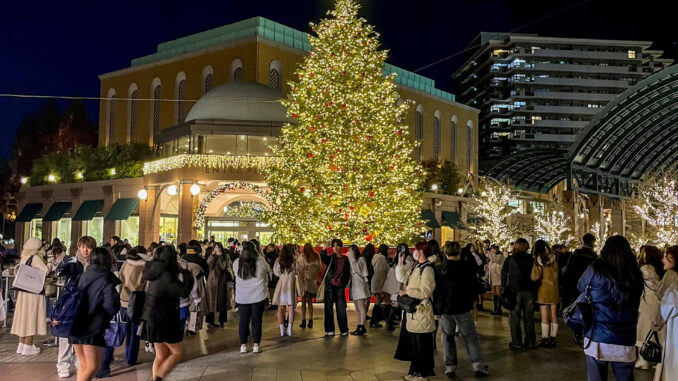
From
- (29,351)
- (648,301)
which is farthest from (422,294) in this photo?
(29,351)

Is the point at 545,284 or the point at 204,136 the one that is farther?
the point at 204,136

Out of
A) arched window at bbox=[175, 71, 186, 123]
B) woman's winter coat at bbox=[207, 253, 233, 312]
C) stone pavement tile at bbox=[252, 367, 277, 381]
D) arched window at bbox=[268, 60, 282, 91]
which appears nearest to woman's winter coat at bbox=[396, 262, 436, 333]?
stone pavement tile at bbox=[252, 367, 277, 381]

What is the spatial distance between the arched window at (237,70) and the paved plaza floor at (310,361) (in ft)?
102

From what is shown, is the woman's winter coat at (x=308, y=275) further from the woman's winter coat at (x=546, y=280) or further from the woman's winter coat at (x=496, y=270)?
the woman's winter coat at (x=496, y=270)

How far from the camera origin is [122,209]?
3772 centimetres

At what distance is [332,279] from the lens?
517 inches

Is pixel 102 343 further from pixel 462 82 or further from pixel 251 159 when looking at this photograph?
pixel 462 82

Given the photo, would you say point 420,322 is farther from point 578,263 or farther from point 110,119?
point 110,119

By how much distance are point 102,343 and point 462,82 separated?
117 m

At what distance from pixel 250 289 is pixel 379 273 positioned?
13.6 feet

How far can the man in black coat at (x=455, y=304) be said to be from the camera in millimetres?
9148

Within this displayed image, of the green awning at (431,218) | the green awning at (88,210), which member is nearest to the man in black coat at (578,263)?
the green awning at (431,218)

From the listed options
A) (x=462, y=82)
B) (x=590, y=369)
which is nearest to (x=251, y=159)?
(x=590, y=369)

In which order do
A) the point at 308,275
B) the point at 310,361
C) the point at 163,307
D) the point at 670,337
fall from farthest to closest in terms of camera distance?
the point at 308,275
the point at 310,361
the point at 163,307
the point at 670,337
